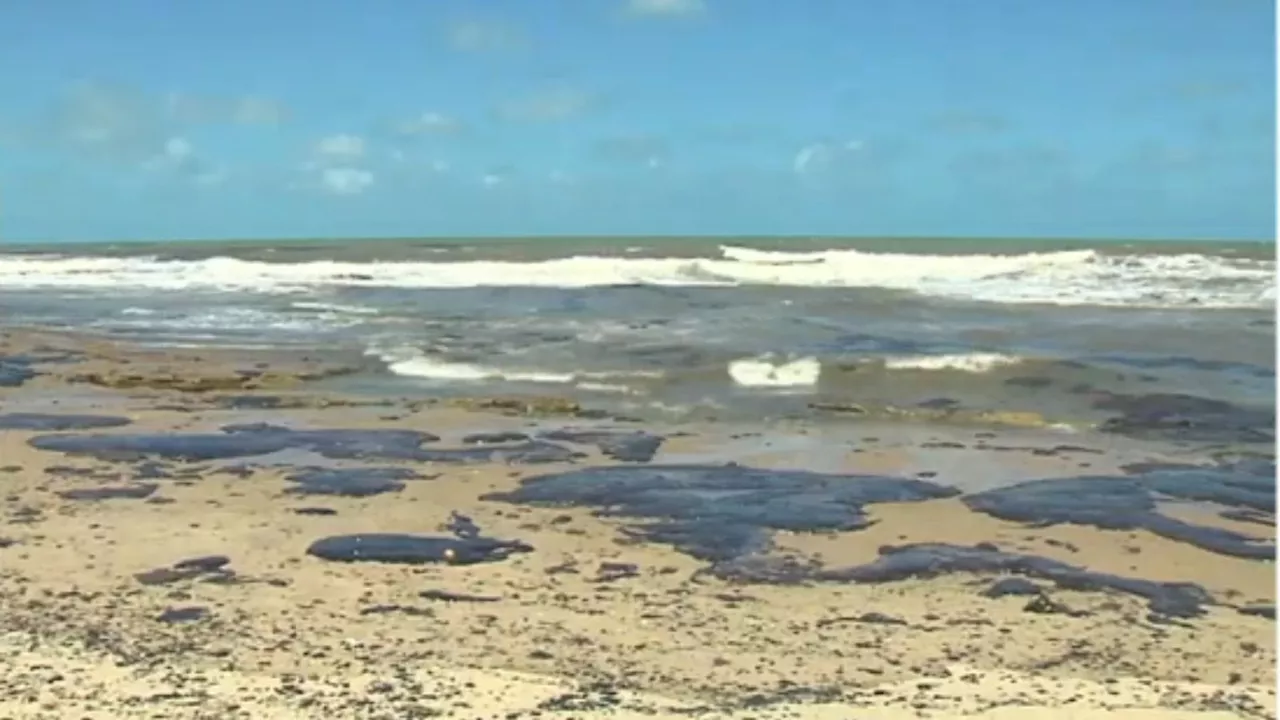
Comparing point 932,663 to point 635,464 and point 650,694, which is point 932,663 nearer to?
point 650,694

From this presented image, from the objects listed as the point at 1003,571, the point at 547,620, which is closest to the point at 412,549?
the point at 547,620

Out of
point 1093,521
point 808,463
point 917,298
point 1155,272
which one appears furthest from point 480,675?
point 1155,272

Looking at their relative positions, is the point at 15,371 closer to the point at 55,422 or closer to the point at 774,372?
the point at 55,422

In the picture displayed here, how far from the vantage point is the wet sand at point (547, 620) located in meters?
5.24

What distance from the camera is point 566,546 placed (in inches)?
A: 315

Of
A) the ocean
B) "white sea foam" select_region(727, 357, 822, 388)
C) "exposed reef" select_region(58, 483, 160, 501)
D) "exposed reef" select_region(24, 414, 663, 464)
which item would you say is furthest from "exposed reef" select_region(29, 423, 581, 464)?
"white sea foam" select_region(727, 357, 822, 388)

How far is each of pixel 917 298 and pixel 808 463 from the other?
2252 centimetres

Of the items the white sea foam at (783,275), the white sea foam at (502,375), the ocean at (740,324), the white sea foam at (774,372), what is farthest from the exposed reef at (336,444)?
the white sea foam at (783,275)

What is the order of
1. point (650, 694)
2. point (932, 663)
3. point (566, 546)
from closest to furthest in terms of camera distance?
point (650, 694) < point (932, 663) < point (566, 546)

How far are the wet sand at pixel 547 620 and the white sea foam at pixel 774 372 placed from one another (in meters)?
6.27

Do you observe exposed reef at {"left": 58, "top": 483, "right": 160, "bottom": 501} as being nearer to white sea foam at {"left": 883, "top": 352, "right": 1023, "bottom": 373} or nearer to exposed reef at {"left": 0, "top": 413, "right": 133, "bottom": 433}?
exposed reef at {"left": 0, "top": 413, "right": 133, "bottom": 433}

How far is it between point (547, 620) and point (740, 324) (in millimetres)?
18451

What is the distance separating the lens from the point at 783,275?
44219 mm

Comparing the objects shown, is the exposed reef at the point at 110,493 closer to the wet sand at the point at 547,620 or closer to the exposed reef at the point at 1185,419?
the wet sand at the point at 547,620
